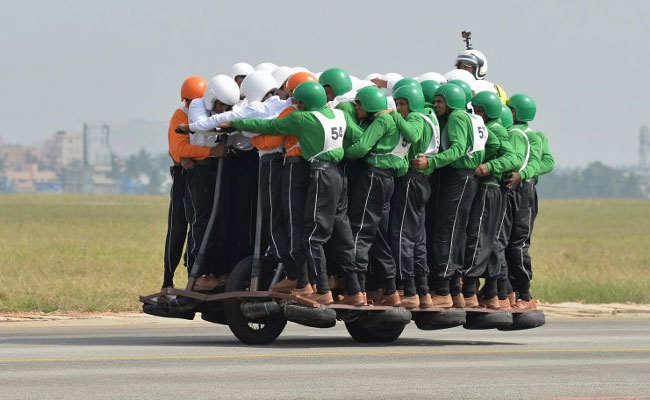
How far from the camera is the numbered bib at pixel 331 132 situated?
48.3ft

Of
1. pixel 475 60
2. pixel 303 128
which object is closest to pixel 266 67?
pixel 303 128

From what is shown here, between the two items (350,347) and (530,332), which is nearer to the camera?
(350,347)

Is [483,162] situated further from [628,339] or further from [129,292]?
[129,292]

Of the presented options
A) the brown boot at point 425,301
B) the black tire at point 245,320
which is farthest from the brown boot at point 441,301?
the black tire at point 245,320

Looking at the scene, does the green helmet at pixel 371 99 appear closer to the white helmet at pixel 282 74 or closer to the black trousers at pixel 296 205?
the black trousers at pixel 296 205

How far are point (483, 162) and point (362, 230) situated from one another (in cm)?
168

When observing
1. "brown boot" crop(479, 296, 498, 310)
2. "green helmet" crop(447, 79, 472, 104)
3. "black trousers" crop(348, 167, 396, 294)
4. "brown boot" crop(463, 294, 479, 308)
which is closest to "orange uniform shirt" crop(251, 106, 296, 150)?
"black trousers" crop(348, 167, 396, 294)

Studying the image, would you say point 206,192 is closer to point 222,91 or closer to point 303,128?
point 222,91

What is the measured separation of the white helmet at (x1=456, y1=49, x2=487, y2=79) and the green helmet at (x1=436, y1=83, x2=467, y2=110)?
1.75m

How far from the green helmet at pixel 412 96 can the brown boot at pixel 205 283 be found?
2.54m

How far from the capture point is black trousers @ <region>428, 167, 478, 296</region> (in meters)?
15.9

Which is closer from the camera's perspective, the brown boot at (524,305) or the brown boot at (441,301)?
the brown boot at (441,301)

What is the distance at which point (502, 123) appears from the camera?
16.5 metres

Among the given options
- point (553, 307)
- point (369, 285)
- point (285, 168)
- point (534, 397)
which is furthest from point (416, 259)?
point (553, 307)
